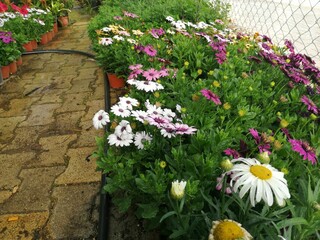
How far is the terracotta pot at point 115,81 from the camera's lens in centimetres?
326

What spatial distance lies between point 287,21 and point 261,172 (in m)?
3.54

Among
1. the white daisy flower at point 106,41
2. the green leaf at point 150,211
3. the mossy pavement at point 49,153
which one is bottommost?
the mossy pavement at point 49,153

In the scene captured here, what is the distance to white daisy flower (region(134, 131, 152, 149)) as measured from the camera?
143 centimetres

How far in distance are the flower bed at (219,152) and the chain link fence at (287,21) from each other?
1.28 m

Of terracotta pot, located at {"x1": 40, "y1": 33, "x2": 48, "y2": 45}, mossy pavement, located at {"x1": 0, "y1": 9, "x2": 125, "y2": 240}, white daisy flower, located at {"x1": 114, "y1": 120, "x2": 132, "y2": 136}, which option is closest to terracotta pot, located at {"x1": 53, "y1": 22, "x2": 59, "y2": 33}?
terracotta pot, located at {"x1": 40, "y1": 33, "x2": 48, "y2": 45}

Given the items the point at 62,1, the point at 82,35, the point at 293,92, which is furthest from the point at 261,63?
the point at 62,1

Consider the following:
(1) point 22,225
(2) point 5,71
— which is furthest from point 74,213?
(2) point 5,71

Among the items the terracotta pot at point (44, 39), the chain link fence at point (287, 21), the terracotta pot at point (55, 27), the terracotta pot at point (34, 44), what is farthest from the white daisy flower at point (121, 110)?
the terracotta pot at point (55, 27)

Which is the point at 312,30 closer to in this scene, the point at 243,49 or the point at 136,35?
the point at 243,49

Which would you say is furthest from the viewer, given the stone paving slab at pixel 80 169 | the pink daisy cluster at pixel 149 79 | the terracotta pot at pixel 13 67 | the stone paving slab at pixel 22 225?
the terracotta pot at pixel 13 67

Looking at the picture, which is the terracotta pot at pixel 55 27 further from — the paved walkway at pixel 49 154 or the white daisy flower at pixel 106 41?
the white daisy flower at pixel 106 41

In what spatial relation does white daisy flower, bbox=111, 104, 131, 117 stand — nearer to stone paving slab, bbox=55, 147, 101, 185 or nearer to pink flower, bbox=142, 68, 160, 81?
pink flower, bbox=142, 68, 160, 81

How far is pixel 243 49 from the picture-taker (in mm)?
2529

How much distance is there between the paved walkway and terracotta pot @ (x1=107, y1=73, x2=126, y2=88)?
0.19m
